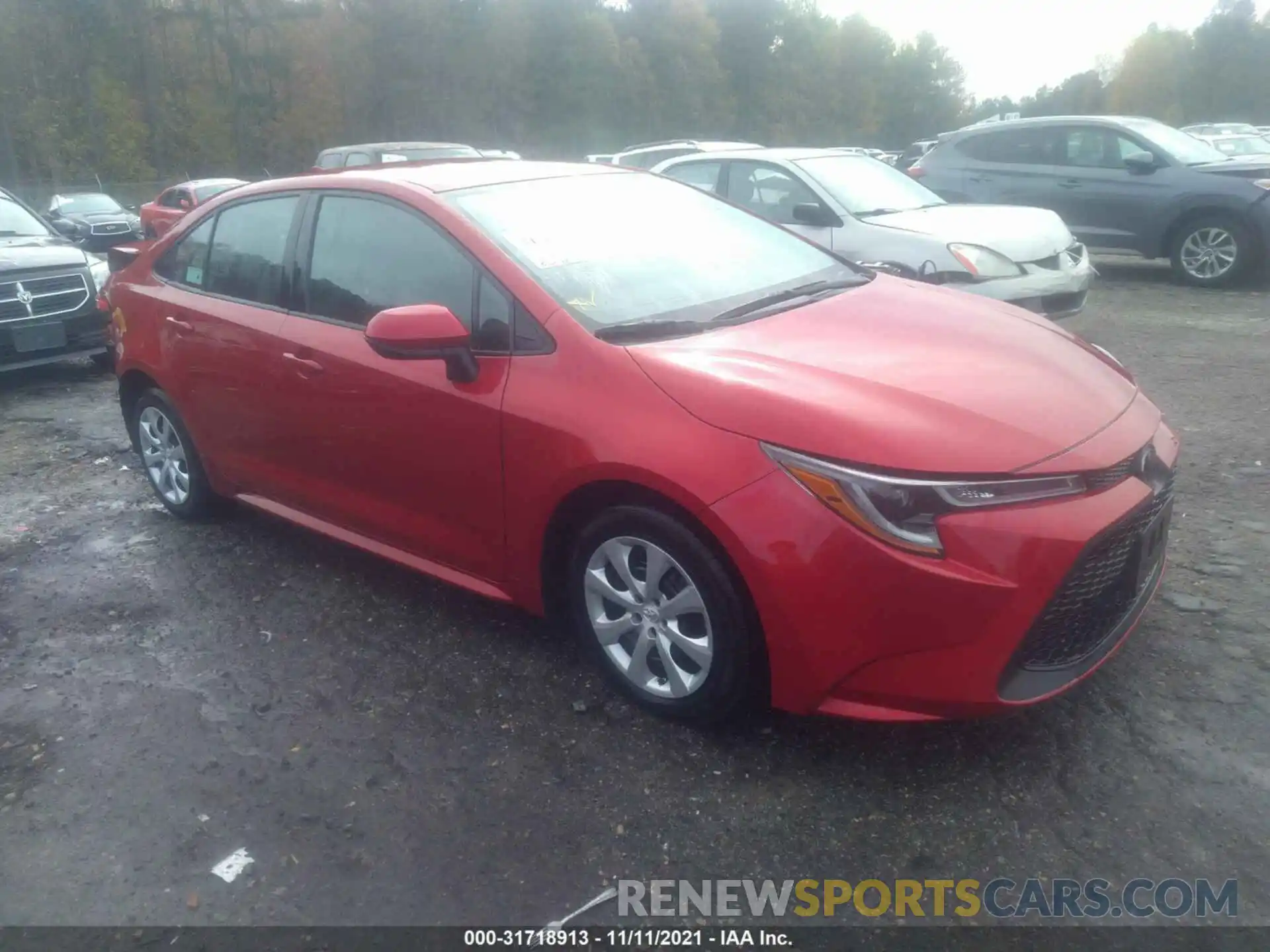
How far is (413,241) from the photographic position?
3574 millimetres

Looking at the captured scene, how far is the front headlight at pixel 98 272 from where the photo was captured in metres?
8.44

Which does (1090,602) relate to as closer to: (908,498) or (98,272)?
(908,498)

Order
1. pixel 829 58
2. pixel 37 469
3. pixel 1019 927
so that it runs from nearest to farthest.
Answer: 1. pixel 1019 927
2. pixel 37 469
3. pixel 829 58

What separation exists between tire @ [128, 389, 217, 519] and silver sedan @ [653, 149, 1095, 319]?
358cm

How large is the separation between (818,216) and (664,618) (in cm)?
549

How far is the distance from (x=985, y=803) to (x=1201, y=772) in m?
0.60

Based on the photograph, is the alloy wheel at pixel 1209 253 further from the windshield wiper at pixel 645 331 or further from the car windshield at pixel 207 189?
the car windshield at pixel 207 189

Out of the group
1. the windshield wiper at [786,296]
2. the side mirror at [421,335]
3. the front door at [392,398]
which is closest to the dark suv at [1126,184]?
the windshield wiper at [786,296]

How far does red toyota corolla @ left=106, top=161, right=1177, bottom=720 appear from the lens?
2.56 metres

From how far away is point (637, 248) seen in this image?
360cm

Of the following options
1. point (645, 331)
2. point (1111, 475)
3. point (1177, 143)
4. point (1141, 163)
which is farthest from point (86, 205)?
point (1111, 475)

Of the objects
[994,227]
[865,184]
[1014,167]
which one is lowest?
[994,227]

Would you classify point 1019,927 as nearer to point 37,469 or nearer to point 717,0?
point 37,469

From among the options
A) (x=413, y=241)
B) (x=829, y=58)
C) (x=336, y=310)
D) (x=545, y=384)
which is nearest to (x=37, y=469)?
(x=336, y=310)
